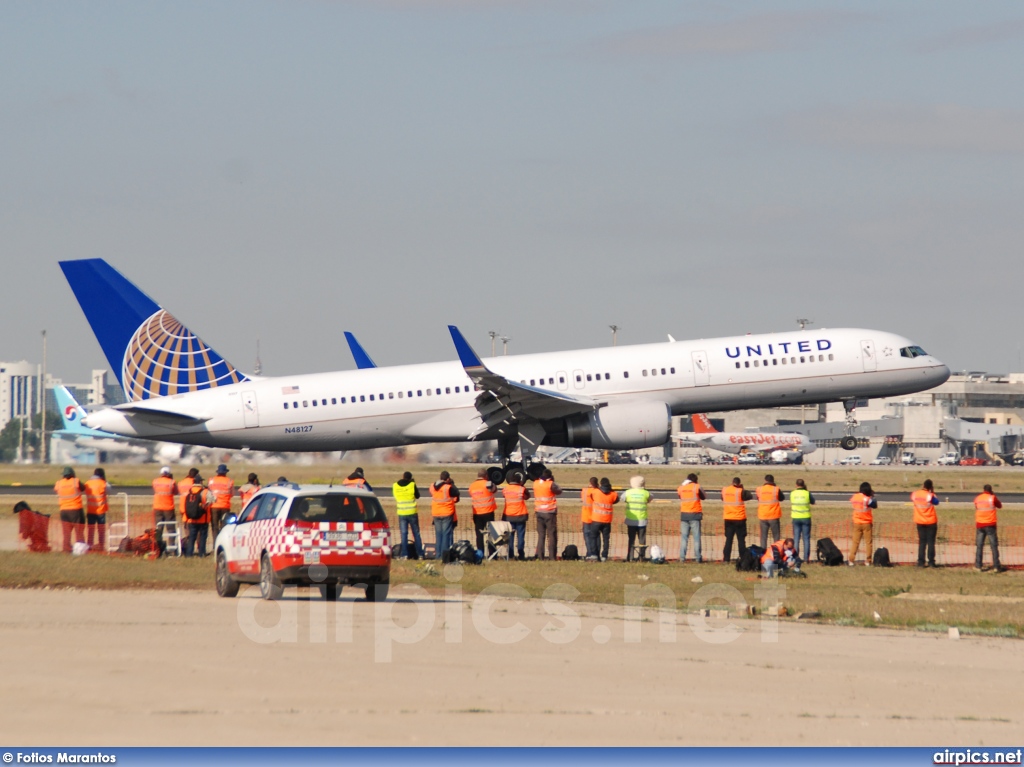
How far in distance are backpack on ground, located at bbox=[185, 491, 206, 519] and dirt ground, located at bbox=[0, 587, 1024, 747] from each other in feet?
27.9

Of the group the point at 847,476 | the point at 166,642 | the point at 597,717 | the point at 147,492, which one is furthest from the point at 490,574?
the point at 847,476

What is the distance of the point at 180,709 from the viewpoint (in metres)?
11.6

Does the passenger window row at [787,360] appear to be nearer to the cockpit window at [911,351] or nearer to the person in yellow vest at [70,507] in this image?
the cockpit window at [911,351]

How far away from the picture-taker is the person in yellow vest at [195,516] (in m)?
28.3

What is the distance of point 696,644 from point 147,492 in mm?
39252

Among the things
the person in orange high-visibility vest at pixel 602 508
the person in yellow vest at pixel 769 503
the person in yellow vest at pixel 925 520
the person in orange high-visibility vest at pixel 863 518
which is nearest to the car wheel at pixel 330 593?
the person in orange high-visibility vest at pixel 602 508

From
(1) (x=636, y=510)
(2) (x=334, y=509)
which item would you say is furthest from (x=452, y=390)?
(2) (x=334, y=509)

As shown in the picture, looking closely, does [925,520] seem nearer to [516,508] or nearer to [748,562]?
[748,562]

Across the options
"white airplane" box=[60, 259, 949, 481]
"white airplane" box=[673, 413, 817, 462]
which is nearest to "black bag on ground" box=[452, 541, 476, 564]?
"white airplane" box=[60, 259, 949, 481]

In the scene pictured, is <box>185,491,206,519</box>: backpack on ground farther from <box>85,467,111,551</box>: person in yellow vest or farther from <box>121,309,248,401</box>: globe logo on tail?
<box>121,309,248,401</box>: globe logo on tail

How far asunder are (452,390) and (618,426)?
5.86 m

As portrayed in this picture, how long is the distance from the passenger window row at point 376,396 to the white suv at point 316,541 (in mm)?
23971

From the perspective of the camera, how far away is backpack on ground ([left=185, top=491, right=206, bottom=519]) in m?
28.3

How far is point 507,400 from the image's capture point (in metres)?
43.1
